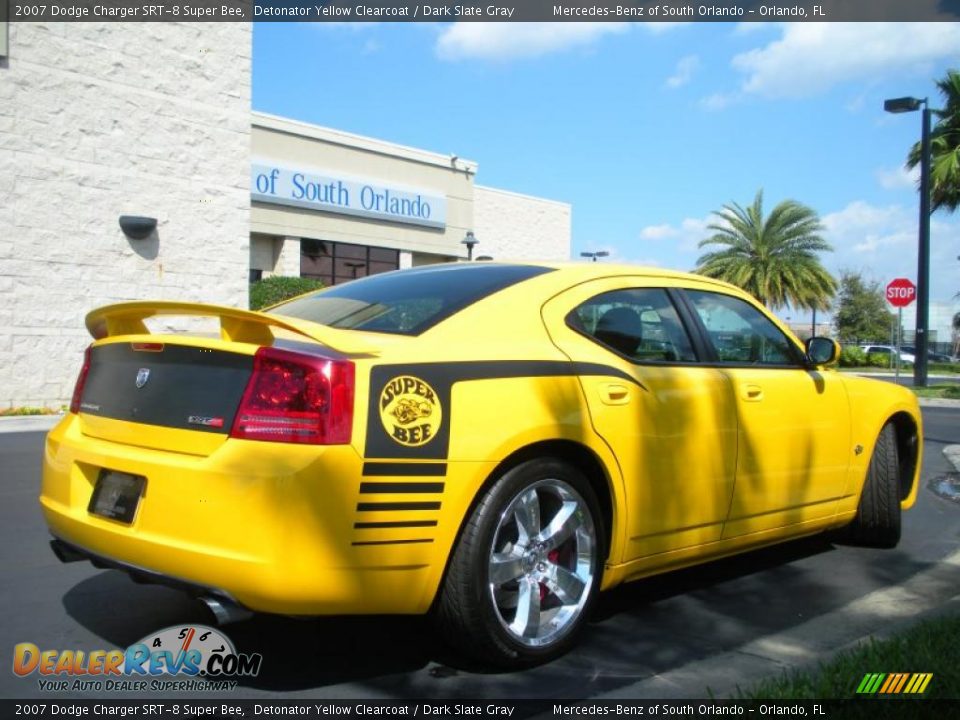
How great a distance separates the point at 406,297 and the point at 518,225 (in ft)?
93.7

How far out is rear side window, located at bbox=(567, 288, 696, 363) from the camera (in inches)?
157

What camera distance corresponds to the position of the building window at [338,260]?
25.8 m

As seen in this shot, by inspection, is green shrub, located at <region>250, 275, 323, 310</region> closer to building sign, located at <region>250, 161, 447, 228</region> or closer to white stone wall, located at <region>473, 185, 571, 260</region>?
building sign, located at <region>250, 161, 447, 228</region>

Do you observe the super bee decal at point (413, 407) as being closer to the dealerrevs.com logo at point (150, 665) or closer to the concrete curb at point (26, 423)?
the dealerrevs.com logo at point (150, 665)

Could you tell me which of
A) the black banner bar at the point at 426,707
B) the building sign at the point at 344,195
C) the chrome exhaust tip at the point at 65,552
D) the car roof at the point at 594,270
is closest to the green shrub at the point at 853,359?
the building sign at the point at 344,195

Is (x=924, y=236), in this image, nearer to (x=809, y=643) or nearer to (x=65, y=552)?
(x=809, y=643)

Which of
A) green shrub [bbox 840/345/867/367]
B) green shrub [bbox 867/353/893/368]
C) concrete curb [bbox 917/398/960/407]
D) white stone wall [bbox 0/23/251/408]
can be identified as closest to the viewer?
white stone wall [bbox 0/23/251/408]

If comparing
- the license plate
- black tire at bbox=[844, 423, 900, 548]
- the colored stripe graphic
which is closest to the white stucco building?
the license plate

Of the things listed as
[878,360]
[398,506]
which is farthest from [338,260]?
[878,360]

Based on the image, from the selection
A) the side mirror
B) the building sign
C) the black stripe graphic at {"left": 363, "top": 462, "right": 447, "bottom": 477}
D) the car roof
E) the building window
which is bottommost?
the black stripe graphic at {"left": 363, "top": 462, "right": 447, "bottom": 477}

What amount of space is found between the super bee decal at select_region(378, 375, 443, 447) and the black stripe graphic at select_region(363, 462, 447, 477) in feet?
0.24

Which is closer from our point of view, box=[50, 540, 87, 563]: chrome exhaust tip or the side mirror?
box=[50, 540, 87, 563]: chrome exhaust tip

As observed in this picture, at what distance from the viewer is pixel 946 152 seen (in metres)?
26.8

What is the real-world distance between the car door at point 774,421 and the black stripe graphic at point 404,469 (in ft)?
5.77
